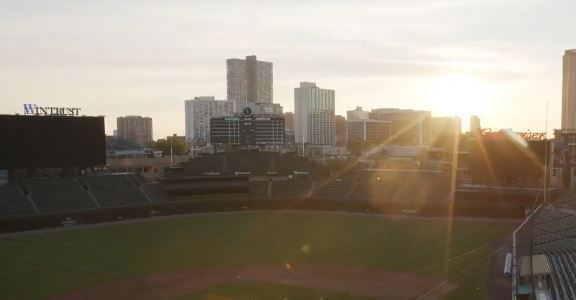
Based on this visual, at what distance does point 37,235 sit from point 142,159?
46.8 m

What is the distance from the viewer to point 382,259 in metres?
40.1

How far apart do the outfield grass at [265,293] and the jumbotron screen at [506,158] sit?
41.6 metres

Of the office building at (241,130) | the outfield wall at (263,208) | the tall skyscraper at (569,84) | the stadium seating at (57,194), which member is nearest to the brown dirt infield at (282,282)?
the outfield wall at (263,208)

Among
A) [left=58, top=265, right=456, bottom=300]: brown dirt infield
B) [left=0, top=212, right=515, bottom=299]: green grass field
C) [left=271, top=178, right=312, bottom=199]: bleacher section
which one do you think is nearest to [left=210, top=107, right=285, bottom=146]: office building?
[left=271, top=178, right=312, bottom=199]: bleacher section

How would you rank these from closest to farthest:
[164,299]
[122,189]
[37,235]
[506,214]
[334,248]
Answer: [164,299], [334,248], [37,235], [506,214], [122,189]

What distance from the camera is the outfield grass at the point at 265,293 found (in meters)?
30.0

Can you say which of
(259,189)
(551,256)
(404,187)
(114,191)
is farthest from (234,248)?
(404,187)

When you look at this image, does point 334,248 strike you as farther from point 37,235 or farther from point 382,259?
point 37,235

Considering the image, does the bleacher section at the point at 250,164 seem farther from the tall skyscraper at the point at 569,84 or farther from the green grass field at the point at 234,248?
the tall skyscraper at the point at 569,84

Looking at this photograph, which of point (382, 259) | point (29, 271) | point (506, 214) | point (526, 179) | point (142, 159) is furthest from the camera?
point (142, 159)

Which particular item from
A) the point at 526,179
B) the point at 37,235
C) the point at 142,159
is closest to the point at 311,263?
the point at 37,235

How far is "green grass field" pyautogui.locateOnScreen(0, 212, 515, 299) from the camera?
3447 centimetres

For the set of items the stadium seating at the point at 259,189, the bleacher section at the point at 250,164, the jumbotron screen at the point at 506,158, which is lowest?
the stadium seating at the point at 259,189

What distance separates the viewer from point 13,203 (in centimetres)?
5850
